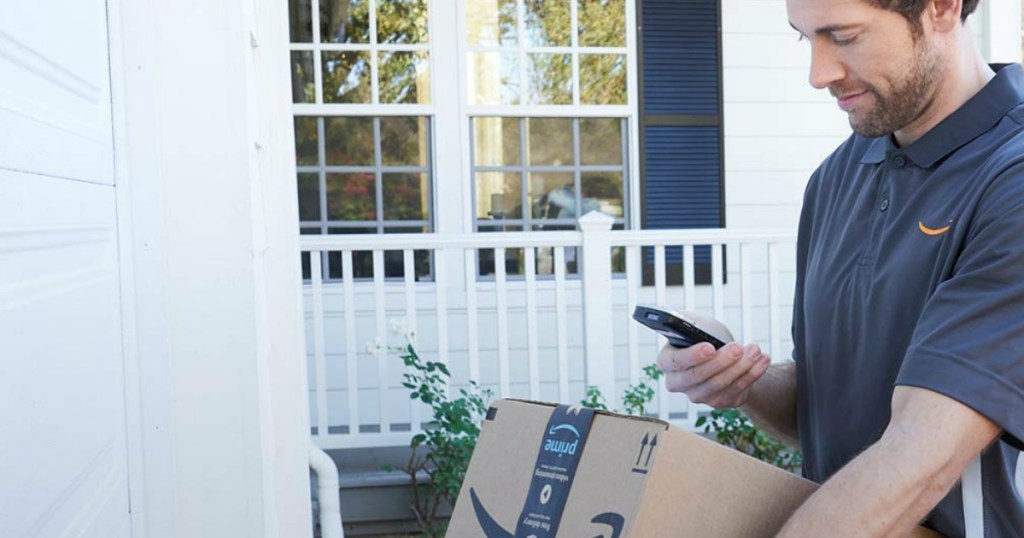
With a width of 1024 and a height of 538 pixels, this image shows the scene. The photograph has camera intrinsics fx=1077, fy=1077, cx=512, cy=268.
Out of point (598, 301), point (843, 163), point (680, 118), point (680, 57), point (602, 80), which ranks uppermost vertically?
point (680, 57)

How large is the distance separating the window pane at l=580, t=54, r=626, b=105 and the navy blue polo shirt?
4256mm

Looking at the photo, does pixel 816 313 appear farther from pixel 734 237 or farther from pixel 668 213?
pixel 668 213

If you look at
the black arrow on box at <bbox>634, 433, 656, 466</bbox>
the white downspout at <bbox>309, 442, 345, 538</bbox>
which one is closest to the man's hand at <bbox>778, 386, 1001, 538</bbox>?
the black arrow on box at <bbox>634, 433, 656, 466</bbox>

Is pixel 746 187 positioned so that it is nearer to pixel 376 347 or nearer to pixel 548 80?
pixel 548 80

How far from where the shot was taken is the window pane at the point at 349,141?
5.85m

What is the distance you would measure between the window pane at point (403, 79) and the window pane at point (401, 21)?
0.09 meters

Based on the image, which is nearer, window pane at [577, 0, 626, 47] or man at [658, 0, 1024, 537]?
man at [658, 0, 1024, 537]

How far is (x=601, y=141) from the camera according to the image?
6.10m

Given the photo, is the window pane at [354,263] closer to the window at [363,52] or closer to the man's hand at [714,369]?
the window at [363,52]

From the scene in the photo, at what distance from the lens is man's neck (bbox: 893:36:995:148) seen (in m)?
1.51

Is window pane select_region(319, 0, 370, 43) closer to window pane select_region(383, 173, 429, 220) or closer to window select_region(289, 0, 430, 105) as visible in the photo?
window select_region(289, 0, 430, 105)

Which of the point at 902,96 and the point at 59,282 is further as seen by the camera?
the point at 902,96

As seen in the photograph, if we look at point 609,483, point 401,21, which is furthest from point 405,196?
point 609,483

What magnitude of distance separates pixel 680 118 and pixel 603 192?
1.96 ft
